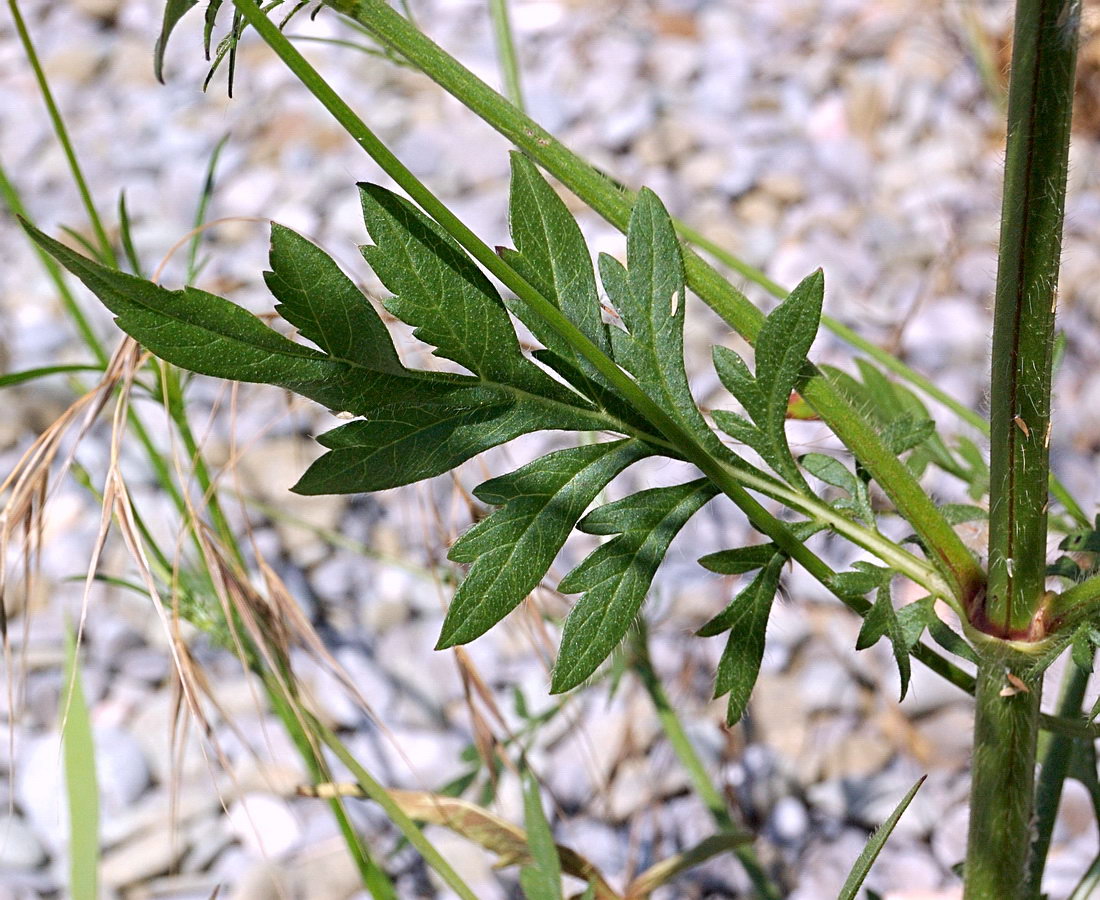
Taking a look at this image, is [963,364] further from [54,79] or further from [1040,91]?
[54,79]

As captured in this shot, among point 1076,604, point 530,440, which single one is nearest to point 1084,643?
point 1076,604

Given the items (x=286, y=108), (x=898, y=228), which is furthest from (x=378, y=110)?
(x=898, y=228)

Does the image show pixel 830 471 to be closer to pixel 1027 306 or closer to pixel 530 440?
pixel 1027 306

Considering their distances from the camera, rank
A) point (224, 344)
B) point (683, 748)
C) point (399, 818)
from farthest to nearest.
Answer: point (683, 748)
point (399, 818)
point (224, 344)

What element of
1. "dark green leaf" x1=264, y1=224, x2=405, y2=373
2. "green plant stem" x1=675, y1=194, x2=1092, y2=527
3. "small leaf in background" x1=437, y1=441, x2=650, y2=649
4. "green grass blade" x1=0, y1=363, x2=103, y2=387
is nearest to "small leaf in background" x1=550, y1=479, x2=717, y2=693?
"small leaf in background" x1=437, y1=441, x2=650, y2=649

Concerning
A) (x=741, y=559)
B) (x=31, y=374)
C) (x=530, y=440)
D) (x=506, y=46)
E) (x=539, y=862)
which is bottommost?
(x=539, y=862)

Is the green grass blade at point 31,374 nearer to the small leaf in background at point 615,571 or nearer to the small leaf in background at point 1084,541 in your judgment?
Result: the small leaf in background at point 615,571

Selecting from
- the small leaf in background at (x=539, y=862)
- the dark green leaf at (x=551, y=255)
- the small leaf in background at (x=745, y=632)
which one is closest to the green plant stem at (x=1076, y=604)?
the small leaf in background at (x=745, y=632)
